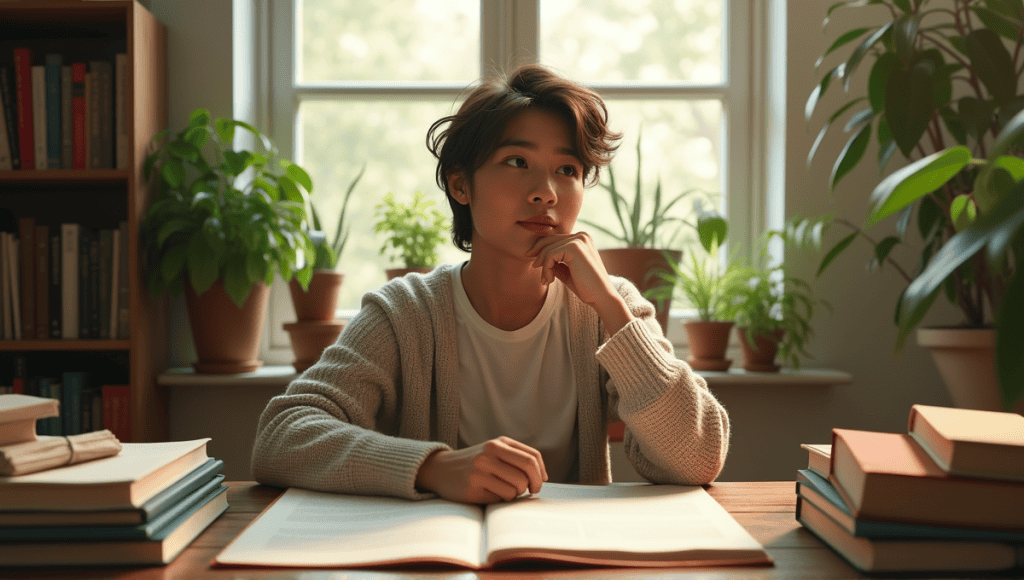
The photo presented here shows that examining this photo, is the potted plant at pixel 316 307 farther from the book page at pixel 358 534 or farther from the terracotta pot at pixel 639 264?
the book page at pixel 358 534

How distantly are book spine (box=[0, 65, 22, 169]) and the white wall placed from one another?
39 centimetres

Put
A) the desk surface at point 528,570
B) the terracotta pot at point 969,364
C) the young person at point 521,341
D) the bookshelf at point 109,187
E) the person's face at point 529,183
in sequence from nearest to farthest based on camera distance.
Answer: the desk surface at point 528,570
the young person at point 521,341
the person's face at point 529,183
the terracotta pot at point 969,364
the bookshelf at point 109,187

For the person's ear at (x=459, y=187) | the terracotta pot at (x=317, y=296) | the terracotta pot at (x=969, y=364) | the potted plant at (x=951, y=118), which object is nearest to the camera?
the person's ear at (x=459, y=187)

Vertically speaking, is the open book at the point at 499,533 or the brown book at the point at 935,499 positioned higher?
the brown book at the point at 935,499

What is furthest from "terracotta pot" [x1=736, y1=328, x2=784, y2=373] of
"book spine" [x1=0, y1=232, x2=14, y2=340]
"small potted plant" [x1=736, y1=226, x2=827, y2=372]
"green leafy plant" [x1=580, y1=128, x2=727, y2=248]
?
"book spine" [x1=0, y1=232, x2=14, y2=340]

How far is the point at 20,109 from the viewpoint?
195 centimetres

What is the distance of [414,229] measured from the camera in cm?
215

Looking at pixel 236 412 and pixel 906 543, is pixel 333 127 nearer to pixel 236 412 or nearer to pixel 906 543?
pixel 236 412

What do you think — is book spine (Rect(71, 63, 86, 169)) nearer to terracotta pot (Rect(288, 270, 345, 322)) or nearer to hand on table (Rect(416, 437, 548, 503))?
terracotta pot (Rect(288, 270, 345, 322))

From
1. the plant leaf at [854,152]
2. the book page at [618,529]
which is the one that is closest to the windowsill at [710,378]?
the plant leaf at [854,152]

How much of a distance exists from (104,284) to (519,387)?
1.28m

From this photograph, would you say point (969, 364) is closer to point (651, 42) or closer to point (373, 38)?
point (651, 42)

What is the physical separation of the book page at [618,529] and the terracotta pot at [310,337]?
1.32 meters

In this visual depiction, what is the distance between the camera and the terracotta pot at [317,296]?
2.12 m
